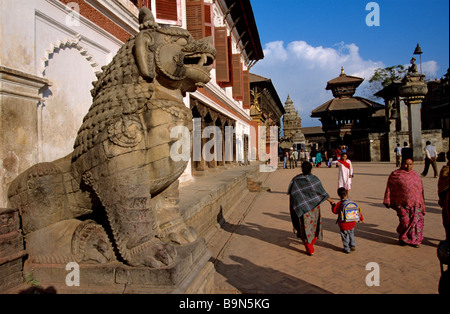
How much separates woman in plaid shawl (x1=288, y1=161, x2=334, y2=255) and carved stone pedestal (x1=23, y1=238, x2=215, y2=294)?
8.31 ft

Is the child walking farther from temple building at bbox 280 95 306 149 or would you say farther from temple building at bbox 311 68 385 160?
temple building at bbox 280 95 306 149

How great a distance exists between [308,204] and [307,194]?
153 mm

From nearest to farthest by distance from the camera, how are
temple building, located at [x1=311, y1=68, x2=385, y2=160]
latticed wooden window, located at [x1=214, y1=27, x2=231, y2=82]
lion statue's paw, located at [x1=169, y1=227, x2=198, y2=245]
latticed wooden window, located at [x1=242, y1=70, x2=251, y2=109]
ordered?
lion statue's paw, located at [x1=169, y1=227, x2=198, y2=245], latticed wooden window, located at [x1=214, y1=27, x2=231, y2=82], latticed wooden window, located at [x1=242, y1=70, x2=251, y2=109], temple building, located at [x1=311, y1=68, x2=385, y2=160]

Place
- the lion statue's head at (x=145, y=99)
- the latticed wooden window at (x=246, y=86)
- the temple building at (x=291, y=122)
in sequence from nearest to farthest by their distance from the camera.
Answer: the lion statue's head at (x=145, y=99) → the latticed wooden window at (x=246, y=86) → the temple building at (x=291, y=122)

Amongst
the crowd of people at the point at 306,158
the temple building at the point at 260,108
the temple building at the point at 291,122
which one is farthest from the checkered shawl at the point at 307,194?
the temple building at the point at 291,122

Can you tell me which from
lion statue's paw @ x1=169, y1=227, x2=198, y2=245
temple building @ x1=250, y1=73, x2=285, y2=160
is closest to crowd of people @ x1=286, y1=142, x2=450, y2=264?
lion statue's paw @ x1=169, y1=227, x2=198, y2=245

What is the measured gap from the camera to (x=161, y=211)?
2654 mm

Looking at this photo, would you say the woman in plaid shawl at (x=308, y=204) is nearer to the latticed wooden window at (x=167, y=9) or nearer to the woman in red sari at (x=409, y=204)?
the woman in red sari at (x=409, y=204)

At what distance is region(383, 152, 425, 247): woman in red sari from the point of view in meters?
4.61

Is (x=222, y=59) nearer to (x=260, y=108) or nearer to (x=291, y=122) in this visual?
(x=260, y=108)

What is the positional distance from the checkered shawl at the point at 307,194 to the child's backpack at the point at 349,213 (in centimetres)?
30

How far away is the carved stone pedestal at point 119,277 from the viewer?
80.8 inches

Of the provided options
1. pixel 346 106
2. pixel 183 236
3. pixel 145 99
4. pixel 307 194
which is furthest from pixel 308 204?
pixel 346 106

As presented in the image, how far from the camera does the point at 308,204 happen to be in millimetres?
4496
